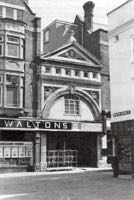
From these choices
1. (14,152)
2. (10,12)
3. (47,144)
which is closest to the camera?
(14,152)

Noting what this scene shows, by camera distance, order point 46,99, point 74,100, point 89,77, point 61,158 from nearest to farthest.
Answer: point 46,99 < point 61,158 < point 74,100 < point 89,77

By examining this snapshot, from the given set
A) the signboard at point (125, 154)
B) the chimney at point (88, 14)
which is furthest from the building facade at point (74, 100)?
the signboard at point (125, 154)

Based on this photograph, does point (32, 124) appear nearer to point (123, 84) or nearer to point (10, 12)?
point (123, 84)

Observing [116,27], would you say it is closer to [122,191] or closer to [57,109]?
[57,109]

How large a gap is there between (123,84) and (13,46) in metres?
9.47

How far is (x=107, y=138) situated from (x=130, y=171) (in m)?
9.84

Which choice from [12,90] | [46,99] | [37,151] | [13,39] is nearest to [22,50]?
[13,39]

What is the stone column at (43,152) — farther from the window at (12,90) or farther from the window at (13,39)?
the window at (13,39)

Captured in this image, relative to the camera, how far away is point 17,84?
26438 millimetres

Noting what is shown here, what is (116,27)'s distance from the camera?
2292cm

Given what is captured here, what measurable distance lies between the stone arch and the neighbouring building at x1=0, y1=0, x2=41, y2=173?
96cm

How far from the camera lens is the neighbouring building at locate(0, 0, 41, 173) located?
84.3 feet

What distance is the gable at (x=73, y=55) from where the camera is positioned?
28422mm

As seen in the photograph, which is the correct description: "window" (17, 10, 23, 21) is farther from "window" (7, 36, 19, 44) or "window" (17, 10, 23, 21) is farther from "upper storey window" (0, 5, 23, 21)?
"window" (7, 36, 19, 44)
